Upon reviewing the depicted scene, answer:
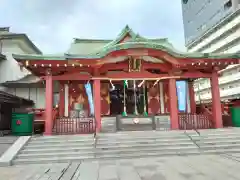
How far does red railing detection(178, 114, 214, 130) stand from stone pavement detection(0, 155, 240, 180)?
4598mm

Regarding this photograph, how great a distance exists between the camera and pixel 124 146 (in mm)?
10242

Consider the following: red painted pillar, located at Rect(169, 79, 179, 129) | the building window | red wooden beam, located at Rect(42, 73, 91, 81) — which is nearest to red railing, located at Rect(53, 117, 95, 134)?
red wooden beam, located at Rect(42, 73, 91, 81)

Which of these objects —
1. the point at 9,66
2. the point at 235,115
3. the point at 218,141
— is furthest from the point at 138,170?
the point at 9,66

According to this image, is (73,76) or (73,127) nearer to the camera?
(73,127)

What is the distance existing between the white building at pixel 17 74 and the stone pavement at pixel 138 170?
13803 mm

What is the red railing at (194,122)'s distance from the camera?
13742 millimetres

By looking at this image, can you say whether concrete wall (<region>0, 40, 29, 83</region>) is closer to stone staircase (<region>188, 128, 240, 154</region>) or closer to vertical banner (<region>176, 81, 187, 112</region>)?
vertical banner (<region>176, 81, 187, 112</region>)

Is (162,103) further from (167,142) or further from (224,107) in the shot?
(167,142)

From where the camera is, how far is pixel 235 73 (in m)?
33.3

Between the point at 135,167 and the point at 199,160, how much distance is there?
267 cm

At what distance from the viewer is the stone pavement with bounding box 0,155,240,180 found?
6.53 meters

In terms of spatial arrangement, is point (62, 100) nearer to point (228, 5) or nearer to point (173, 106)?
point (173, 106)

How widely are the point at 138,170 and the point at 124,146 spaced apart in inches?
117

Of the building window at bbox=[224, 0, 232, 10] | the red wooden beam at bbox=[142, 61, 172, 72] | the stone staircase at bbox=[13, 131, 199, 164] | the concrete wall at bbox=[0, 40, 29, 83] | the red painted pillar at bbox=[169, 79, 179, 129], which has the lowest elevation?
the stone staircase at bbox=[13, 131, 199, 164]
